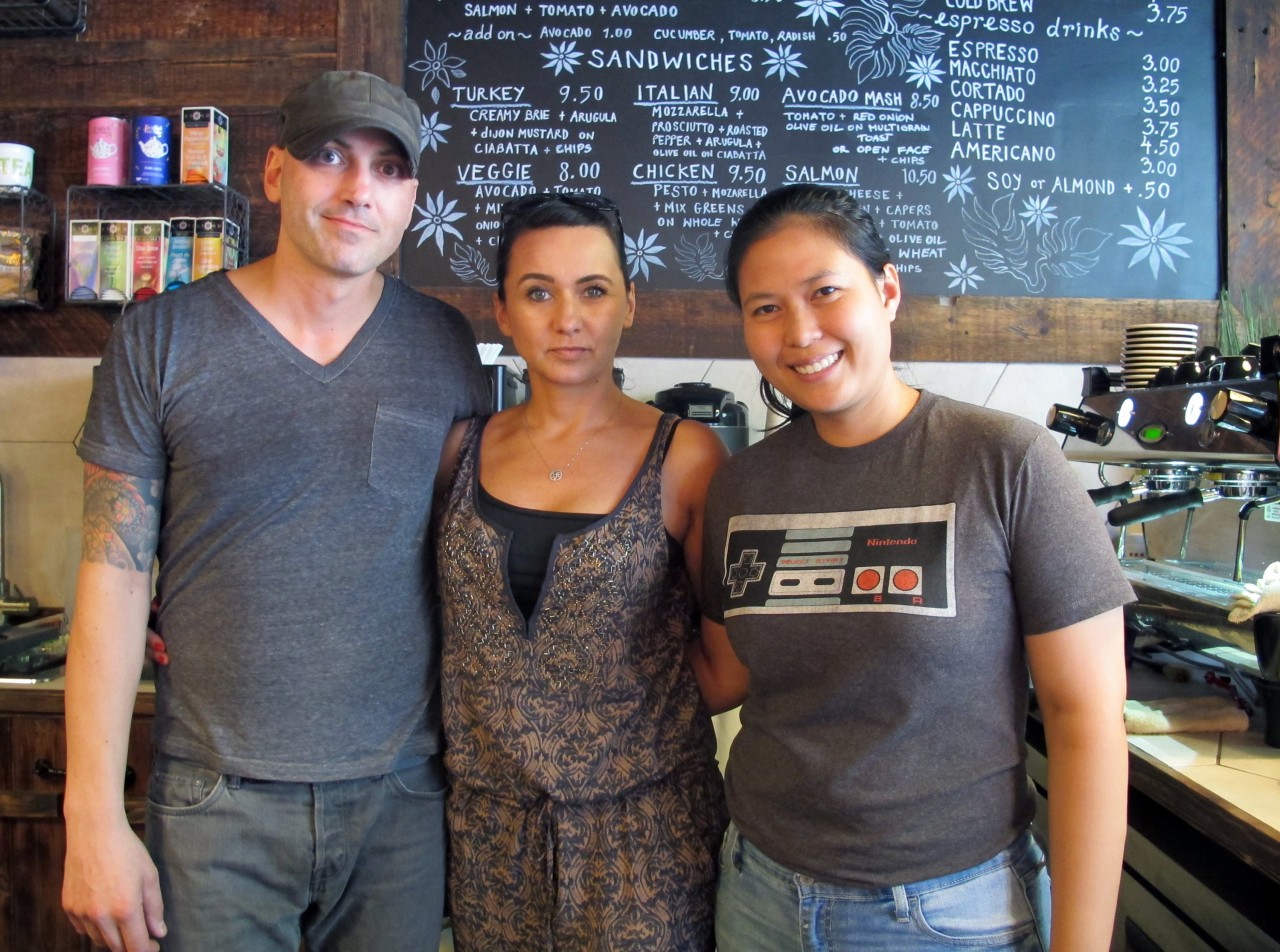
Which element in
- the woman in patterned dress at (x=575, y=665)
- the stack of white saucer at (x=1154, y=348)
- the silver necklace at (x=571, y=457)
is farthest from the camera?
the stack of white saucer at (x=1154, y=348)

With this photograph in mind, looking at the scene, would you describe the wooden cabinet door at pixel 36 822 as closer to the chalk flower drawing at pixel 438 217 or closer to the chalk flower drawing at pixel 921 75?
the chalk flower drawing at pixel 438 217

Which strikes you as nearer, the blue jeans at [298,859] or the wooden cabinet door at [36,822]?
the blue jeans at [298,859]

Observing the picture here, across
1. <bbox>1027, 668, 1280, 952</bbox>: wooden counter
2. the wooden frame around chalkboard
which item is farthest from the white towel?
the wooden frame around chalkboard

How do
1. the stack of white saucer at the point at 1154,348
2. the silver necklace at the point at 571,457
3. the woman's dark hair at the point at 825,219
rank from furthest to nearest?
1. the stack of white saucer at the point at 1154,348
2. the silver necklace at the point at 571,457
3. the woman's dark hair at the point at 825,219

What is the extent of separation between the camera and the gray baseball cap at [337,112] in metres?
A: 1.21

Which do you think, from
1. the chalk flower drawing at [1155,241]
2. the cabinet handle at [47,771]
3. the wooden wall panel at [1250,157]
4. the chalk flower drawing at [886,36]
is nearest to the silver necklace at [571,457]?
the cabinet handle at [47,771]

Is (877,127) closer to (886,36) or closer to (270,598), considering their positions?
(886,36)

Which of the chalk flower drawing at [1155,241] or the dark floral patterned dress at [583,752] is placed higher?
the chalk flower drawing at [1155,241]

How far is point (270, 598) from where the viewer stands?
120cm

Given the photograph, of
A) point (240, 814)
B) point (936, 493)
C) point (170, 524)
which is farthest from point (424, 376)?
point (936, 493)

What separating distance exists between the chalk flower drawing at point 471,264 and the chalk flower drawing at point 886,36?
45.0 inches

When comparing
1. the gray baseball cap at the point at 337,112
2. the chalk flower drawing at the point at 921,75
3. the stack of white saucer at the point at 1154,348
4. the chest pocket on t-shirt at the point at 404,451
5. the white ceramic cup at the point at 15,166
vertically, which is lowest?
the chest pocket on t-shirt at the point at 404,451

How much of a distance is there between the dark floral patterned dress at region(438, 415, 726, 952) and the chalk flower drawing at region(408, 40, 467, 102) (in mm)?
1639

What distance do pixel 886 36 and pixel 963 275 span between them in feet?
2.26
